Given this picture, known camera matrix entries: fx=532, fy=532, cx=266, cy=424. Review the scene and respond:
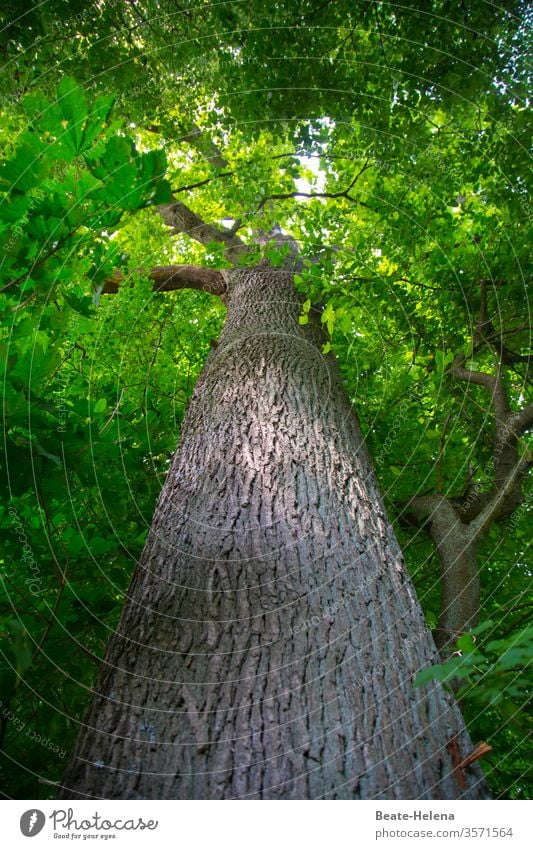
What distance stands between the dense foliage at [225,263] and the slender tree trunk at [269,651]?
11.0 inches

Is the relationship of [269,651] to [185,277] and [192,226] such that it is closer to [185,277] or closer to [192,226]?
[185,277]

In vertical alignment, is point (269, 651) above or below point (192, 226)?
below

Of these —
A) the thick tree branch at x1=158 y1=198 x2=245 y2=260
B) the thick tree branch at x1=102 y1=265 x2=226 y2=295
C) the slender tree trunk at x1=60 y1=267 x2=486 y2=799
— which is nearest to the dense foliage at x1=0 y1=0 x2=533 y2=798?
the thick tree branch at x1=158 y1=198 x2=245 y2=260

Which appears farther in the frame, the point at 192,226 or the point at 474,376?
the point at 192,226

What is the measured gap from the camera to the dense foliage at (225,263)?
6.13ft

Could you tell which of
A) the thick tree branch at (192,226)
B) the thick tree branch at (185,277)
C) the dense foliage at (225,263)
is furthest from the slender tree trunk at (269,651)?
the thick tree branch at (192,226)

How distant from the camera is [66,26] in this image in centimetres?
373

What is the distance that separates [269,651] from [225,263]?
553cm

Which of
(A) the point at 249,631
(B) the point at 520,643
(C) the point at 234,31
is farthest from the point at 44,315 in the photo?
(C) the point at 234,31
